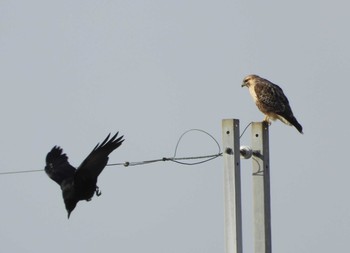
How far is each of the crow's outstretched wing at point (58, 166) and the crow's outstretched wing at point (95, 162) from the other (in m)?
0.81

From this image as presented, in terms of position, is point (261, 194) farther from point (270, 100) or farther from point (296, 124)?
point (270, 100)

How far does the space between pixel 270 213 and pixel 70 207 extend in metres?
3.91

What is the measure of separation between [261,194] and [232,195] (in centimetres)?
40

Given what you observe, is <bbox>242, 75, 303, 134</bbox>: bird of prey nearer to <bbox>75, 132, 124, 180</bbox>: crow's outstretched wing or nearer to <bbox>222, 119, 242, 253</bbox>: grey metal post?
<bbox>75, 132, 124, 180</bbox>: crow's outstretched wing

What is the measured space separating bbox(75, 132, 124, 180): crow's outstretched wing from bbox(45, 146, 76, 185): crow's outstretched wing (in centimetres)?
81

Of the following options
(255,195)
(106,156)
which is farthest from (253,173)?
(106,156)

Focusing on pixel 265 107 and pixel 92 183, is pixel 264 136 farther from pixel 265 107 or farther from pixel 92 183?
pixel 265 107

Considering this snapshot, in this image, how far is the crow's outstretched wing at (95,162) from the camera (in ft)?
41.0

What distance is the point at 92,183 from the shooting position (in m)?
12.5

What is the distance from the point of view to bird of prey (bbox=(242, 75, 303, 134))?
571 inches

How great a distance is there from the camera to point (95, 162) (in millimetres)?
12555

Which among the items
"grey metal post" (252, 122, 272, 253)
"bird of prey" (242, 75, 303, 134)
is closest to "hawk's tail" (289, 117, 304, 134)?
"bird of prey" (242, 75, 303, 134)

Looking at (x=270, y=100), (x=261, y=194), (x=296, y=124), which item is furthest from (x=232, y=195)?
(x=270, y=100)

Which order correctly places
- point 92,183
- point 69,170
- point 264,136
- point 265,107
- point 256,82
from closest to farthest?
1. point 264,136
2. point 92,183
3. point 69,170
4. point 265,107
5. point 256,82
